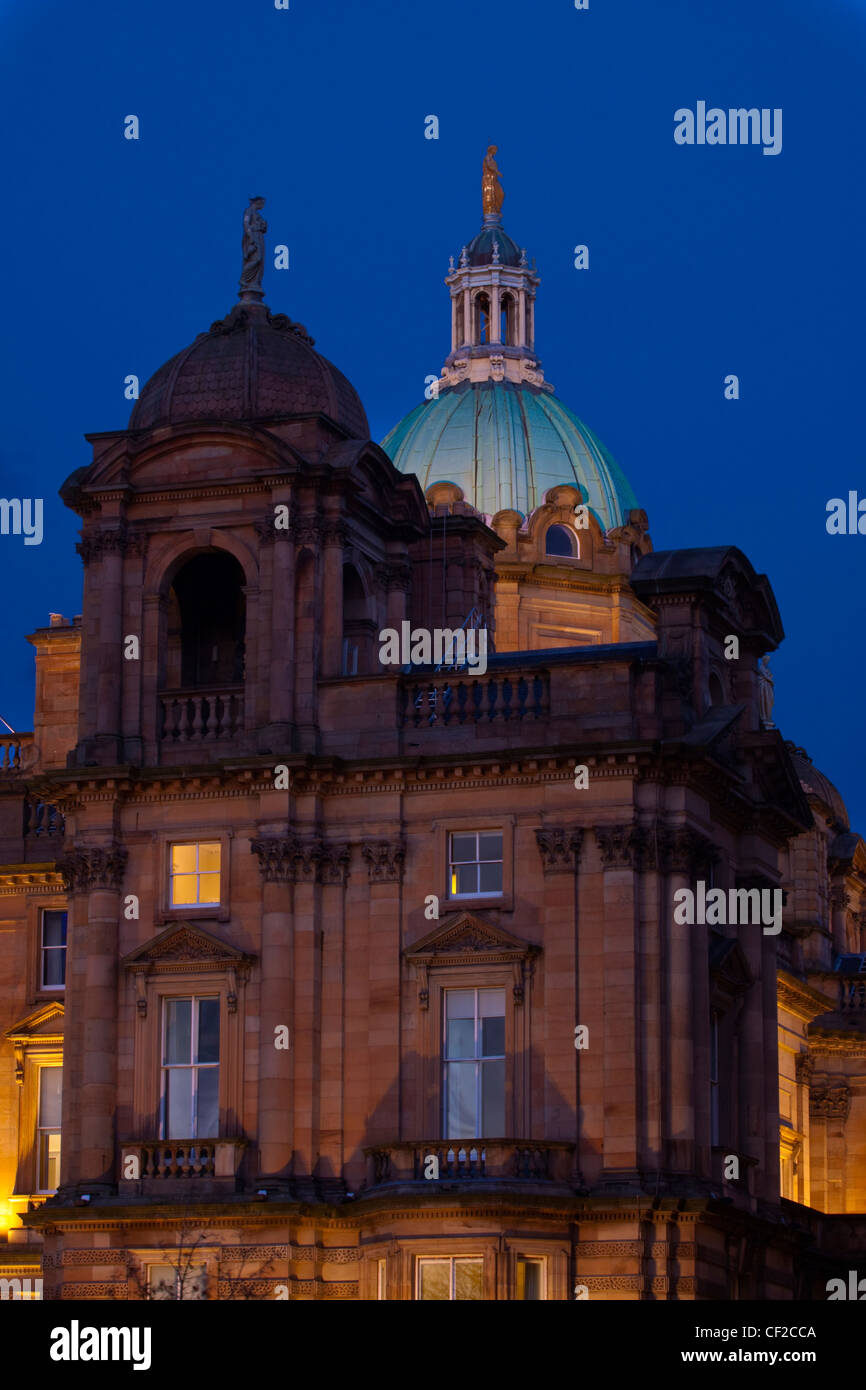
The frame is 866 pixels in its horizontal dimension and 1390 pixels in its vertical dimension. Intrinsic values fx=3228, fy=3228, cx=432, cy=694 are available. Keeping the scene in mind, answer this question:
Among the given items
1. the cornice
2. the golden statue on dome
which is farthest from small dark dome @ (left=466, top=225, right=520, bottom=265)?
the cornice

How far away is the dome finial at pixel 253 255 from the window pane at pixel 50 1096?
17.3 meters

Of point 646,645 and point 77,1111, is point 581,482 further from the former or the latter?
point 77,1111

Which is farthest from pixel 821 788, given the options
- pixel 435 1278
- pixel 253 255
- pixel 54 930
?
pixel 435 1278

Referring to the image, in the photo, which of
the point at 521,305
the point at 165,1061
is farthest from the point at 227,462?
the point at 521,305

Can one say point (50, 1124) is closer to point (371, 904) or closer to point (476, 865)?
point (371, 904)

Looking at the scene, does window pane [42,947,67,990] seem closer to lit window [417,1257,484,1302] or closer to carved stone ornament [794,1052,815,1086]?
lit window [417,1257,484,1302]

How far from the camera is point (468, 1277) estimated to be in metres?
57.6

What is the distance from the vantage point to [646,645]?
63812mm

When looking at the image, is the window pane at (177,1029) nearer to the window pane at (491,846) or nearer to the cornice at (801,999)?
the window pane at (491,846)

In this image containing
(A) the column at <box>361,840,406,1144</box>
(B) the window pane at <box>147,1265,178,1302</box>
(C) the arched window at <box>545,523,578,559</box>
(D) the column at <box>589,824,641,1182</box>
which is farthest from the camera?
(C) the arched window at <box>545,523,578,559</box>

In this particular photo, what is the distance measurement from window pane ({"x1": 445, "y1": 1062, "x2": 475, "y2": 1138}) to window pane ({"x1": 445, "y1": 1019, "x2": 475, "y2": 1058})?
226 millimetres

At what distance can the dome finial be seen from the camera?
67.1 metres
